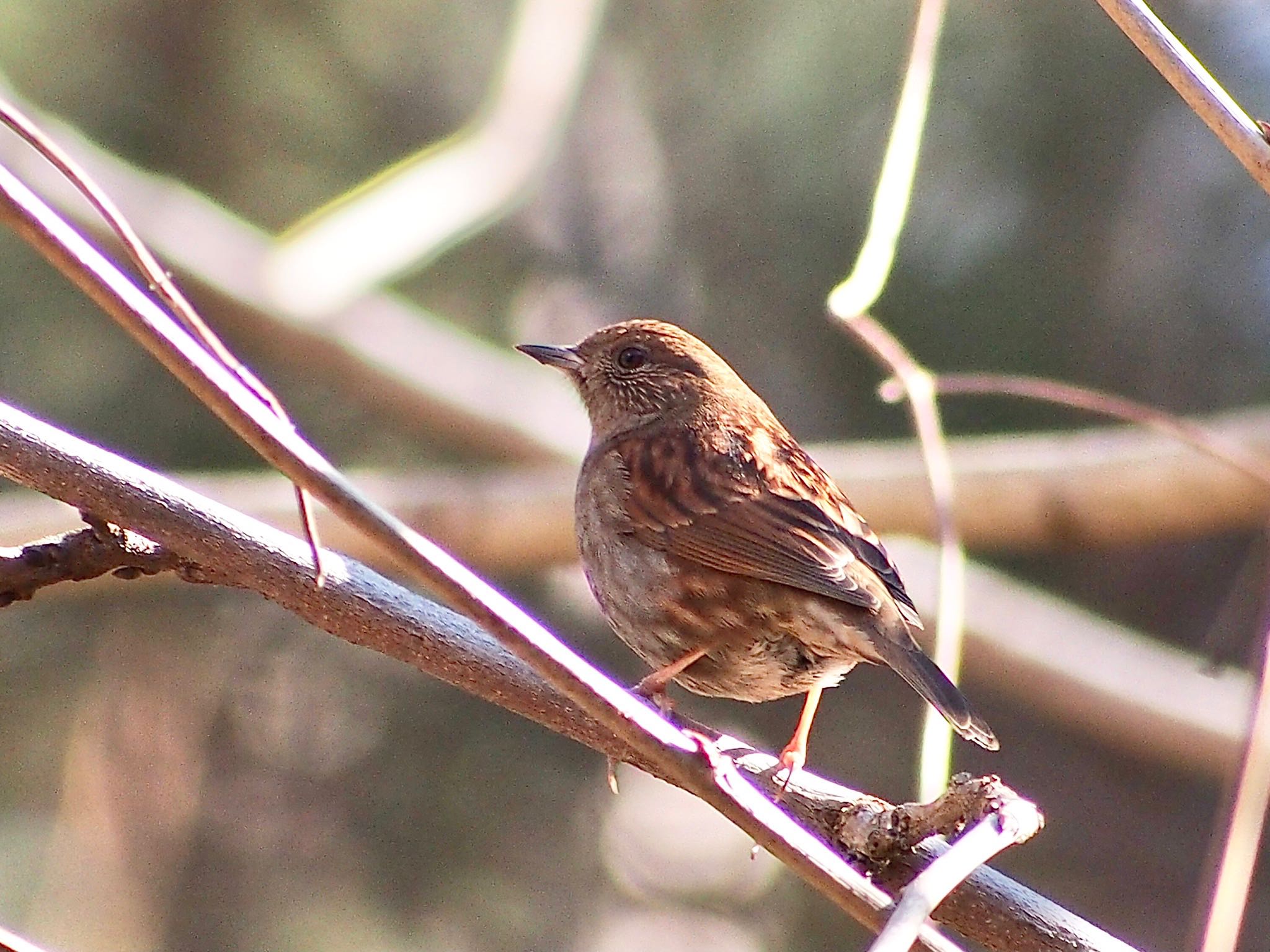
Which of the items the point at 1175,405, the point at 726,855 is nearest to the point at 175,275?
the point at 726,855

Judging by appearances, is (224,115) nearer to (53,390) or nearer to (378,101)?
(378,101)

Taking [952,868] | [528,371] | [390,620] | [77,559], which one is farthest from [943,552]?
[528,371]

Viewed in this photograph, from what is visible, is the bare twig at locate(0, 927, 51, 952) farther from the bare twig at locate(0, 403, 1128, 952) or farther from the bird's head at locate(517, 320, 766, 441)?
the bird's head at locate(517, 320, 766, 441)

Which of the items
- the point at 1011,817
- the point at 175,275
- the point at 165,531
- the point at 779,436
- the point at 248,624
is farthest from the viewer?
the point at 248,624

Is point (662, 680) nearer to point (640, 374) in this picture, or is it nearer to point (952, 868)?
point (640, 374)

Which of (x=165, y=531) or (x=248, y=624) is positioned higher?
(x=248, y=624)

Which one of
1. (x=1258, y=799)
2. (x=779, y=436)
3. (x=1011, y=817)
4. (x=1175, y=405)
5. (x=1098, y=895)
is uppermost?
(x=1175, y=405)

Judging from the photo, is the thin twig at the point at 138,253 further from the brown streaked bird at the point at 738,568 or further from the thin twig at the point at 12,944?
the brown streaked bird at the point at 738,568

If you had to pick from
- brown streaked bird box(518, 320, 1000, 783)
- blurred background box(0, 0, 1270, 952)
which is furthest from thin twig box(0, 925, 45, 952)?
blurred background box(0, 0, 1270, 952)

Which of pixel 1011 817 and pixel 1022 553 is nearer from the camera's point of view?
pixel 1011 817
